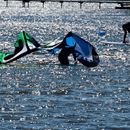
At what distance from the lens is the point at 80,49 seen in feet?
204

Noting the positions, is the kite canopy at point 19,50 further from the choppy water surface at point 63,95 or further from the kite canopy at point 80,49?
the kite canopy at point 80,49

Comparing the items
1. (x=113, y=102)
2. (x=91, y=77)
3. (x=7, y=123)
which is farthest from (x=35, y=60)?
(x=7, y=123)

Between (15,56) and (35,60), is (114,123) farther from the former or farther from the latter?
(35,60)

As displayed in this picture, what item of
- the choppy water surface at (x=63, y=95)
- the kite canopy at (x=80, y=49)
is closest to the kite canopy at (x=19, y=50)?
the choppy water surface at (x=63, y=95)

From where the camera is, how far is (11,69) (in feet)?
201

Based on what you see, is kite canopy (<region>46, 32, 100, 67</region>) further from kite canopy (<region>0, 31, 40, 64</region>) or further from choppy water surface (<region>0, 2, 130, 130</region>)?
kite canopy (<region>0, 31, 40, 64</region>)

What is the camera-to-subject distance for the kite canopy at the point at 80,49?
202 ft

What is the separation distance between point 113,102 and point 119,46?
4516cm

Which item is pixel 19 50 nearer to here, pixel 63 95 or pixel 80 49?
pixel 80 49

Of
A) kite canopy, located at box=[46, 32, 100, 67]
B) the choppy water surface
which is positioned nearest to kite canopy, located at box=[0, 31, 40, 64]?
the choppy water surface

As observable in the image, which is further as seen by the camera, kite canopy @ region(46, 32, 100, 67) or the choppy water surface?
kite canopy @ region(46, 32, 100, 67)

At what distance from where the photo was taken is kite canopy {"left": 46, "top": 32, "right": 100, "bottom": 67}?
6153 centimetres

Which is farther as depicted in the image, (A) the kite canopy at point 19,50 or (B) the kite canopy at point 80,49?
(A) the kite canopy at point 19,50

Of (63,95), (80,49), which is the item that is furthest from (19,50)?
(63,95)
